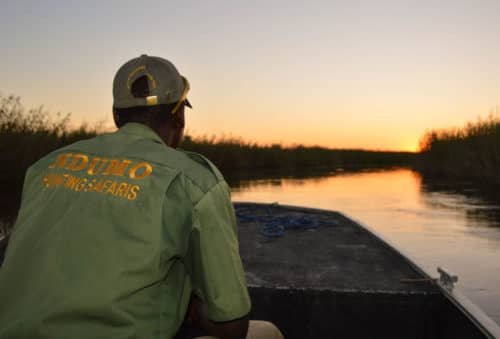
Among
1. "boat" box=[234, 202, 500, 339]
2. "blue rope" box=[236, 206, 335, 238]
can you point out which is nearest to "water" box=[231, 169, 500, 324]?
"boat" box=[234, 202, 500, 339]

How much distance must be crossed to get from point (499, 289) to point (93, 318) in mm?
5171

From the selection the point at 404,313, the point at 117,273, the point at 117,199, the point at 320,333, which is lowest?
the point at 320,333

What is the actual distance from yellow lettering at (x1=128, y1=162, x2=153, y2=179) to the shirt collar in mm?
149

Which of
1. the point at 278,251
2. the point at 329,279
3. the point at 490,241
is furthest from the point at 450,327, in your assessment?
the point at 490,241

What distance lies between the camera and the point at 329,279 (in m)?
2.90

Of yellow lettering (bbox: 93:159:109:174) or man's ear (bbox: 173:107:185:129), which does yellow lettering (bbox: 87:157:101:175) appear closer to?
yellow lettering (bbox: 93:159:109:174)

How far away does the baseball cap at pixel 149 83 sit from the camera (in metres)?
1.37

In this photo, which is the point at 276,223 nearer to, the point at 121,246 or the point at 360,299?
the point at 360,299

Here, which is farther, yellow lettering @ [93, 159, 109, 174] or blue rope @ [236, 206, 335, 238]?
blue rope @ [236, 206, 335, 238]

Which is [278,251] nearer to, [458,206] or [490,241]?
[490,241]

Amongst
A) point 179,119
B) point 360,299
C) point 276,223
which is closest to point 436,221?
point 276,223

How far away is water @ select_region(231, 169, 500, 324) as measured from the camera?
5371mm

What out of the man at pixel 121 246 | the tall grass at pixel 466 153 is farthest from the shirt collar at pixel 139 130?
the tall grass at pixel 466 153

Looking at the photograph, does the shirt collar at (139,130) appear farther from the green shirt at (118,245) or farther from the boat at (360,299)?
the boat at (360,299)
